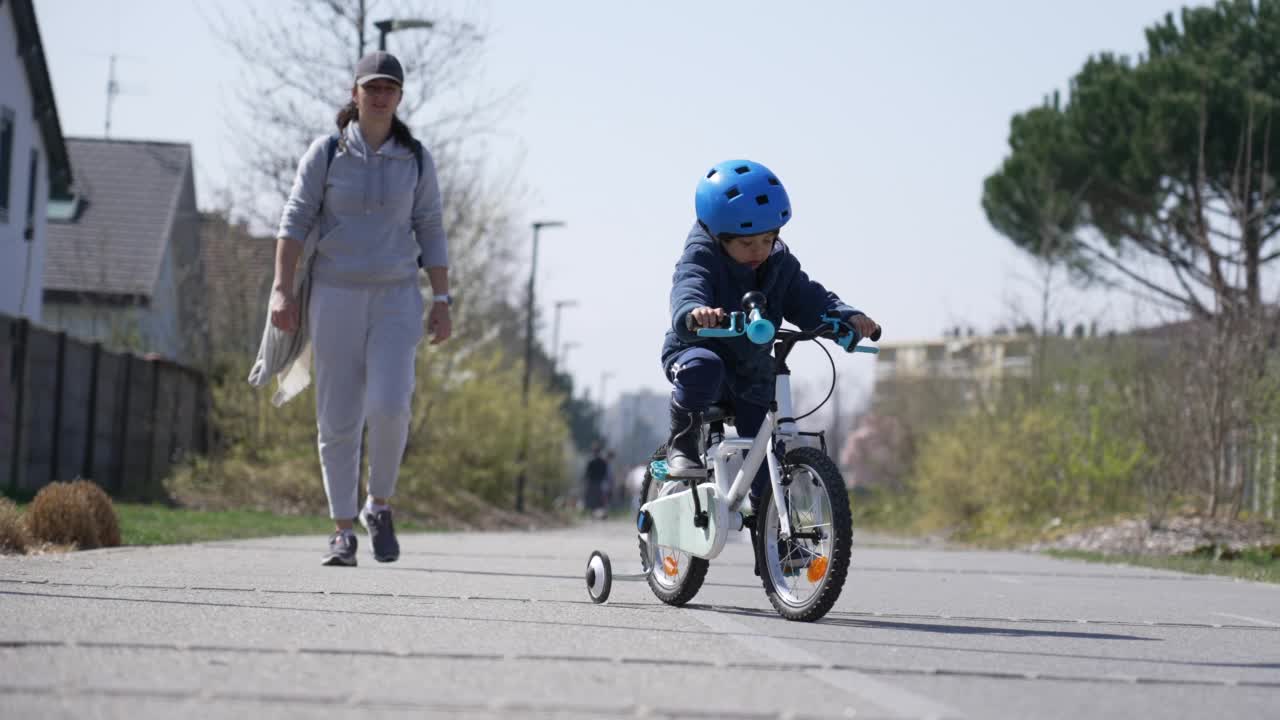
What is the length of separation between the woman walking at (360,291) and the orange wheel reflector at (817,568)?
2.75m

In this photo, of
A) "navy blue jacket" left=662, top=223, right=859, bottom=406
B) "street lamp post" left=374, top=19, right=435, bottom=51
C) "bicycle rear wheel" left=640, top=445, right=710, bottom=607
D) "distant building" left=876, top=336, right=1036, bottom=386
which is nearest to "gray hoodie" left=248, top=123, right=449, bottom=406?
"bicycle rear wheel" left=640, top=445, right=710, bottom=607

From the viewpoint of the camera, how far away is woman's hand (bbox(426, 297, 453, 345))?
859 cm

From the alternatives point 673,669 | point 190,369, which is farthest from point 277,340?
point 190,369

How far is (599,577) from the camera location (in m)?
6.94

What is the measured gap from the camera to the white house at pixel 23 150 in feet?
88.4

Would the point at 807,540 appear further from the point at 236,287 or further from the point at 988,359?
the point at 988,359

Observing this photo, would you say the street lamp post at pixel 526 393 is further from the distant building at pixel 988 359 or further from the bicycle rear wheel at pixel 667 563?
the bicycle rear wheel at pixel 667 563

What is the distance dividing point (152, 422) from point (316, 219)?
12986 mm

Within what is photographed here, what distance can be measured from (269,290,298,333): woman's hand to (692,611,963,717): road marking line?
3.25 metres

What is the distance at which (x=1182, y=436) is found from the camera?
18.7 meters

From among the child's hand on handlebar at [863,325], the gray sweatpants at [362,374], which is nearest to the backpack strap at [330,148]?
the gray sweatpants at [362,374]

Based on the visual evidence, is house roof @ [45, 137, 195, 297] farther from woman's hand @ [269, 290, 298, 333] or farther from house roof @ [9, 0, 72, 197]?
woman's hand @ [269, 290, 298, 333]

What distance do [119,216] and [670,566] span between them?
34496 millimetres

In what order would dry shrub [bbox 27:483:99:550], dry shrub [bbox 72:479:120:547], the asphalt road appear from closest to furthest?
the asphalt road, dry shrub [bbox 27:483:99:550], dry shrub [bbox 72:479:120:547]
